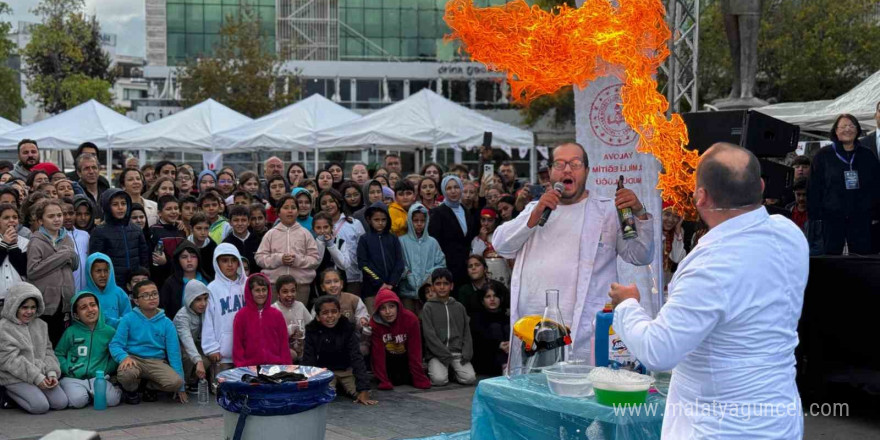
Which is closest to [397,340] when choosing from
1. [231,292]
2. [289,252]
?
[289,252]

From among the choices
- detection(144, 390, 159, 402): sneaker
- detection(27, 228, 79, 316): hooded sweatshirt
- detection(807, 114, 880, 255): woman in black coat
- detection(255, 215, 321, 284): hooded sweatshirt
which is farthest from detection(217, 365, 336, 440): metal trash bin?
detection(807, 114, 880, 255): woman in black coat

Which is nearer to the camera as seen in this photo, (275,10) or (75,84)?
(75,84)

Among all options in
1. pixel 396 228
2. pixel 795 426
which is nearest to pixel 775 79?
pixel 396 228

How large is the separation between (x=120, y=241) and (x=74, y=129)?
29.1 ft

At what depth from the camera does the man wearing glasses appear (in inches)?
201

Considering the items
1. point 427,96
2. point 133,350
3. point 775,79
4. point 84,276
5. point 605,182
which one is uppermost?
point 775,79

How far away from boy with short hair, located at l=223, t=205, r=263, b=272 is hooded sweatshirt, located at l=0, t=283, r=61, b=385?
2045mm

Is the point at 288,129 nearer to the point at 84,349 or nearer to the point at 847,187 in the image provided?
the point at 84,349

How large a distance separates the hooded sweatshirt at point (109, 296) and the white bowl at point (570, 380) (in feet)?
17.3

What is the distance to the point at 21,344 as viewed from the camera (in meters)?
7.68

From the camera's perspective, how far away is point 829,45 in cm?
3152

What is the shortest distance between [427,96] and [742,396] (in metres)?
14.1

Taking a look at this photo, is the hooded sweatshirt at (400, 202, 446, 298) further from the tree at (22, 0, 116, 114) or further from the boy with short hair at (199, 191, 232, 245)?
the tree at (22, 0, 116, 114)

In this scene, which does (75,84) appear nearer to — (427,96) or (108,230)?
(427,96)
